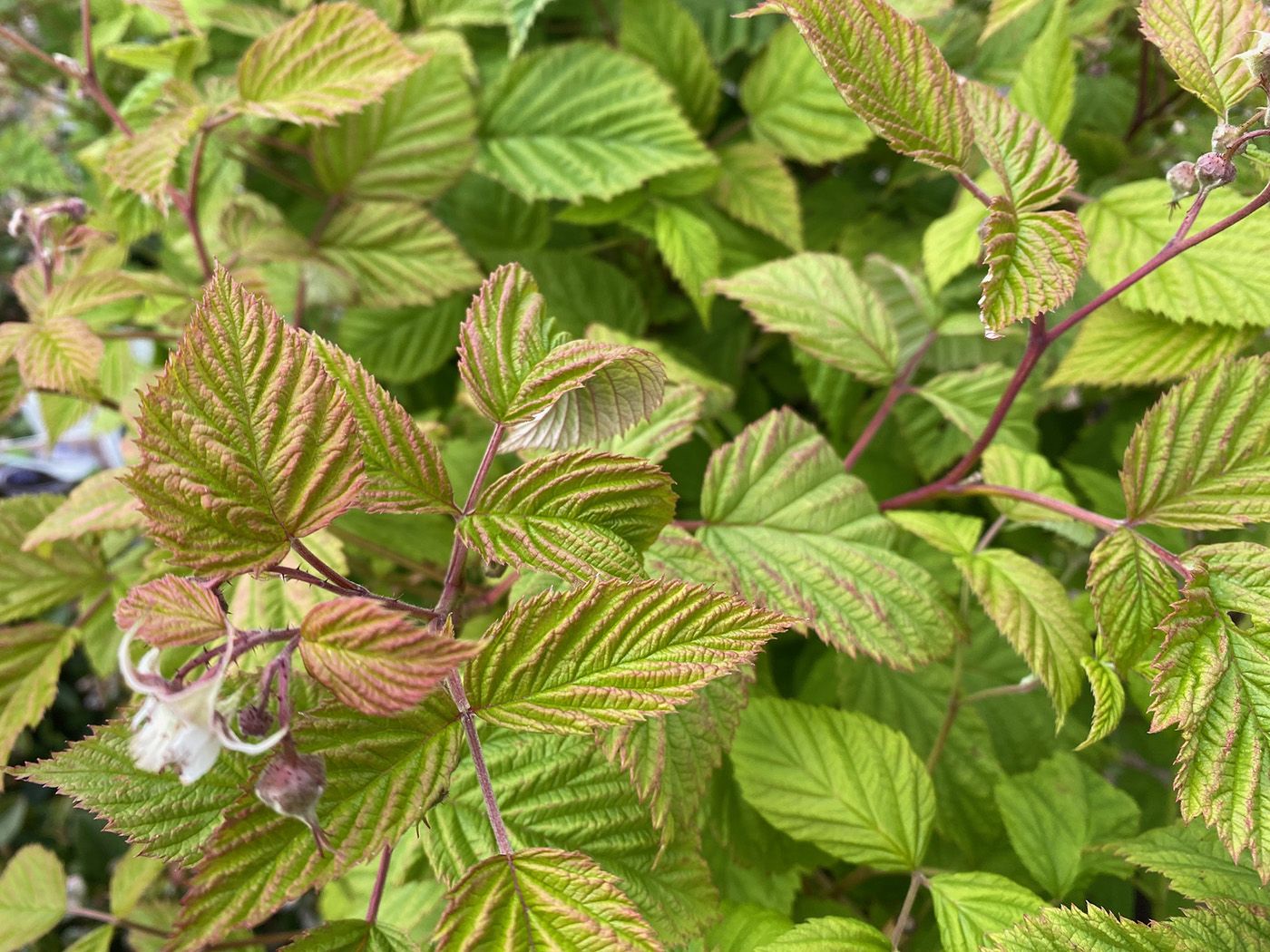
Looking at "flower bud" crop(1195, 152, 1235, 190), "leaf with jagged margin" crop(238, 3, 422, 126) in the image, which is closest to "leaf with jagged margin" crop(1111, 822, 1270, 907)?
"flower bud" crop(1195, 152, 1235, 190)

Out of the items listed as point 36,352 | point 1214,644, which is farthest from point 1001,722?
point 36,352

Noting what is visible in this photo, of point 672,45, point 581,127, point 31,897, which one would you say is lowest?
point 31,897

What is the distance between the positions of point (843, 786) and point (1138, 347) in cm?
48

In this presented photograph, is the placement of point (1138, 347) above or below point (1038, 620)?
above

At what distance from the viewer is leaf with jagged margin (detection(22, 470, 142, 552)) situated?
0.77 metres

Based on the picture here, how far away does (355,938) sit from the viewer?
49 cm

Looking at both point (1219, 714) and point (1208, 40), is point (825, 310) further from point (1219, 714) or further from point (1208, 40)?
point (1219, 714)

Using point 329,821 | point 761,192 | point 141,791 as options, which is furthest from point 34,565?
point 761,192

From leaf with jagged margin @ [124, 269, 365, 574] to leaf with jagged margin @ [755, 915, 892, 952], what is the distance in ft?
1.32

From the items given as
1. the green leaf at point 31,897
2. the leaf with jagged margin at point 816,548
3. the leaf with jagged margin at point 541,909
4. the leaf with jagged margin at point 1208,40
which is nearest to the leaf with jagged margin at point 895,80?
the leaf with jagged margin at point 1208,40

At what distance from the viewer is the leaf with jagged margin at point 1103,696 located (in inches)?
21.0

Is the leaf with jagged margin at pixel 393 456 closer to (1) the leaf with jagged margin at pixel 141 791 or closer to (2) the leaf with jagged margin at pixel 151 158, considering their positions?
(1) the leaf with jagged margin at pixel 141 791

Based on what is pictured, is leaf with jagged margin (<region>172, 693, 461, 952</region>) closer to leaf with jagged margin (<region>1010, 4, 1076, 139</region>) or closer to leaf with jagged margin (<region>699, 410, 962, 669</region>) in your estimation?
leaf with jagged margin (<region>699, 410, 962, 669</region>)

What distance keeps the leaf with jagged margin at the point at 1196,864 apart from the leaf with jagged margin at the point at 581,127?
2.53ft
